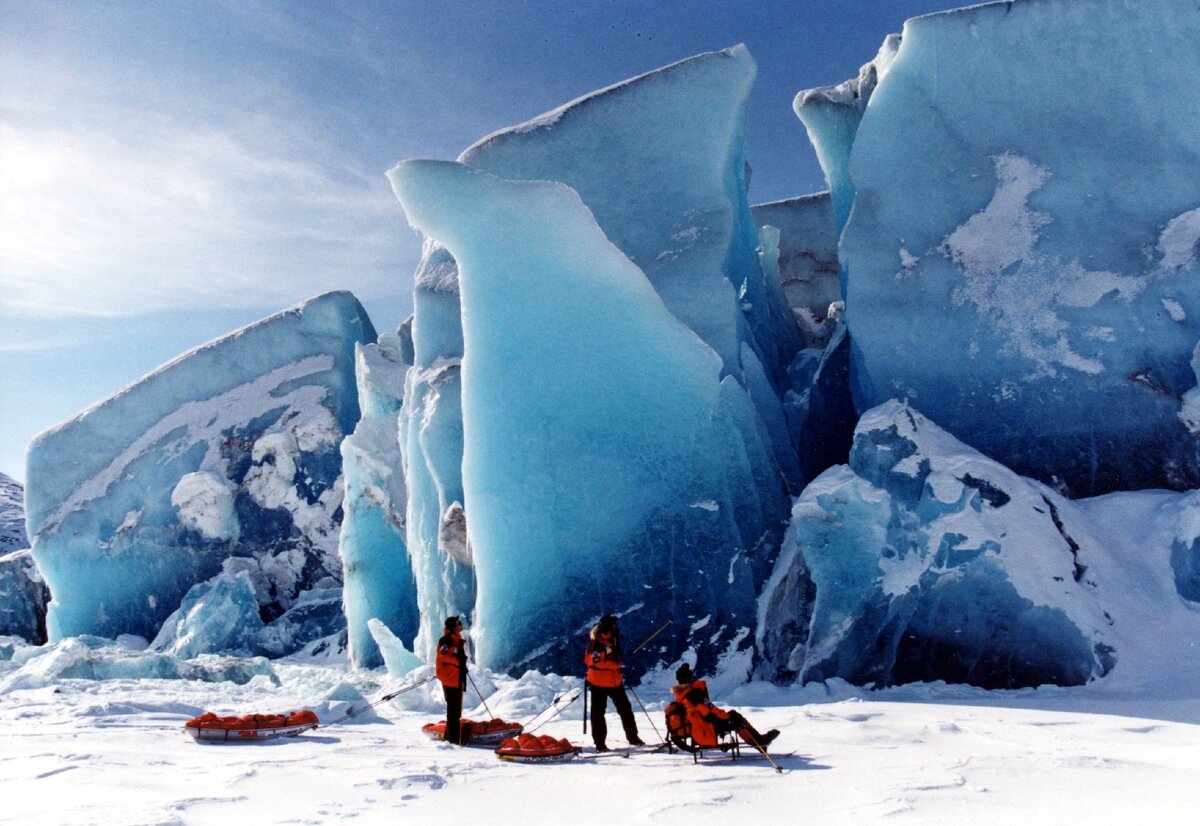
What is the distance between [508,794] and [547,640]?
4.21 m

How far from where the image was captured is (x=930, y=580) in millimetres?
7426

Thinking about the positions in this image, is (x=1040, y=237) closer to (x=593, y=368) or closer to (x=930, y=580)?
(x=930, y=580)

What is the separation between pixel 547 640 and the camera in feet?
27.5

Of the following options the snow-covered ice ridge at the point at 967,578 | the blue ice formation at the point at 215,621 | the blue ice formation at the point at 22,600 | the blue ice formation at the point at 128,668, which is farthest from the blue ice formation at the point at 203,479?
the snow-covered ice ridge at the point at 967,578

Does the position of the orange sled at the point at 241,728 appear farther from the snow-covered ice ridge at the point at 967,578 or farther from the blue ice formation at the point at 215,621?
the blue ice formation at the point at 215,621

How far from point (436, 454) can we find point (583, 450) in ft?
6.40

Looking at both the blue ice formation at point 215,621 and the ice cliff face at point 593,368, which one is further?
the blue ice formation at point 215,621

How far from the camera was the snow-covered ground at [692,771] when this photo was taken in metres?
3.64

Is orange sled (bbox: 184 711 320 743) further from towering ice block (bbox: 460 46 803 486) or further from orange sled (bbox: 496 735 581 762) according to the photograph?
towering ice block (bbox: 460 46 803 486)

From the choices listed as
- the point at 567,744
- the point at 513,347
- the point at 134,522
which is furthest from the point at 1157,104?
the point at 134,522

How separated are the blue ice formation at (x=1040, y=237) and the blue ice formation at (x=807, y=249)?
6.62m

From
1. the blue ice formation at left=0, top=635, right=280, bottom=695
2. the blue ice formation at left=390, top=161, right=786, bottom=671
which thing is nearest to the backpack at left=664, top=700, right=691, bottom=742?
the blue ice formation at left=390, top=161, right=786, bottom=671

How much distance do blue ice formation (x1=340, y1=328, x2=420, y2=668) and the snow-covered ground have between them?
204 inches

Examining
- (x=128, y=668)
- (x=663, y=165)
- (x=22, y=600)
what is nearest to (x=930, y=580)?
(x=663, y=165)
